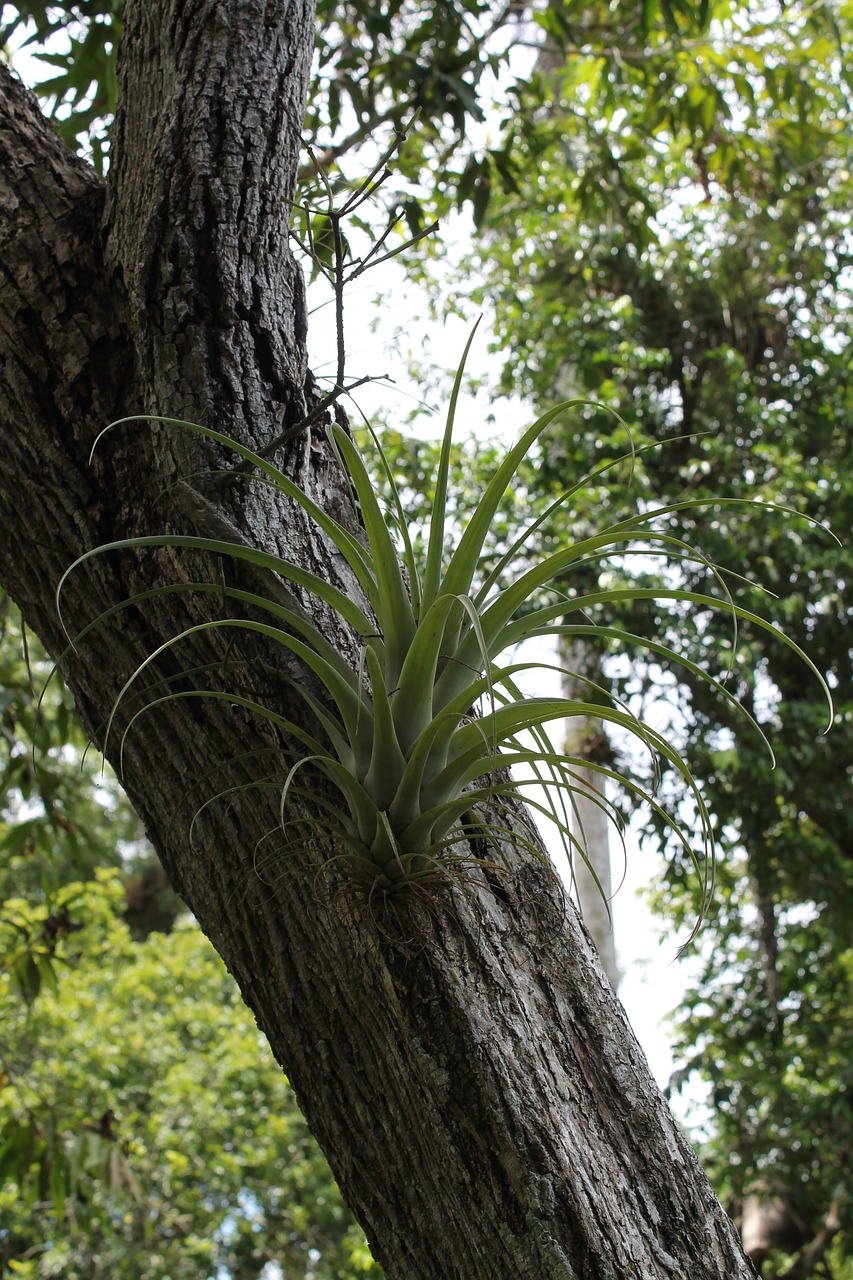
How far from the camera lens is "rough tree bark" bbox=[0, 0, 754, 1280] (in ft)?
2.94

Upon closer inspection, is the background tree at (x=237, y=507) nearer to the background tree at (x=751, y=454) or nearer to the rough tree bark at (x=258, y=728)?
the rough tree bark at (x=258, y=728)

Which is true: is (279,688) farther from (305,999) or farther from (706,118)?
(706,118)

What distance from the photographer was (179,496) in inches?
40.8

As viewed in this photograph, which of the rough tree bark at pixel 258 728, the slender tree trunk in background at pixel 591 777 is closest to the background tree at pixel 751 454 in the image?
the slender tree trunk in background at pixel 591 777

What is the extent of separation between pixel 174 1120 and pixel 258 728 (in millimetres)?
5939

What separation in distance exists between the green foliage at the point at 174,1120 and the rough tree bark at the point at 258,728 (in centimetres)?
489

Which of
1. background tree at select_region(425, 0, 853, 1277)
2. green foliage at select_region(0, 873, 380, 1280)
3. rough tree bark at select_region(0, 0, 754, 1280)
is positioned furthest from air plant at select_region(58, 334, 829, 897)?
green foliage at select_region(0, 873, 380, 1280)

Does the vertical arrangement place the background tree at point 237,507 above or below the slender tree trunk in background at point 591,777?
below

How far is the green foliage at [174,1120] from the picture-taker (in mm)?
5844

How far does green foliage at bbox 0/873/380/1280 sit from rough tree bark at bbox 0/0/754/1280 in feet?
16.0

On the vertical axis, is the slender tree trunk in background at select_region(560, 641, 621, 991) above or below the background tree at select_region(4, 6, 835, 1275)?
above

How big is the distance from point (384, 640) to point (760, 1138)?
4.32m

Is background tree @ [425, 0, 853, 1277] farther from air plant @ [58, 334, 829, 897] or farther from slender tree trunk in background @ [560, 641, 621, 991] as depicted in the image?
air plant @ [58, 334, 829, 897]

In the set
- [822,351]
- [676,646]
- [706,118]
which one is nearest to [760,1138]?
[676,646]
